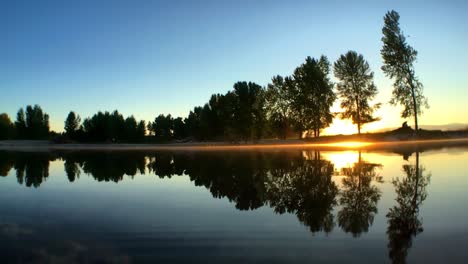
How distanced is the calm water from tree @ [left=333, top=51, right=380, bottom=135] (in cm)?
4078

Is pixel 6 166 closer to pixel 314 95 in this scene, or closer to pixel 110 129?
pixel 314 95

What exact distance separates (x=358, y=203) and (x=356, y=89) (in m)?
47.1

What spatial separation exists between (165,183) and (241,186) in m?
3.62

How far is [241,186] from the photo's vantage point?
1246cm

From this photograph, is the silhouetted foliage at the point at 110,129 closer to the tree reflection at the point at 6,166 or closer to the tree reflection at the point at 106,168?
the tree reflection at the point at 6,166

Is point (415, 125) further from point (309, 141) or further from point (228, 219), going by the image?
point (228, 219)

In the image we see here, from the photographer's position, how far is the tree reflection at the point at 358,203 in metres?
6.78

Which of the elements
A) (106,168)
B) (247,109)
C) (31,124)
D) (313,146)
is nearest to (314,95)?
(247,109)

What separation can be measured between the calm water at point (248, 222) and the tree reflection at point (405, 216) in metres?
0.02

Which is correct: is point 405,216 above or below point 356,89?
below

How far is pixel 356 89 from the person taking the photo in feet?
172

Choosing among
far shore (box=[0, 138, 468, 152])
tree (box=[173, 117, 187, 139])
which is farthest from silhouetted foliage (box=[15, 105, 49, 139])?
far shore (box=[0, 138, 468, 152])

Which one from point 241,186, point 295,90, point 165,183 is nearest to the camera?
point 241,186

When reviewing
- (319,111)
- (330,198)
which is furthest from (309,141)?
(330,198)
